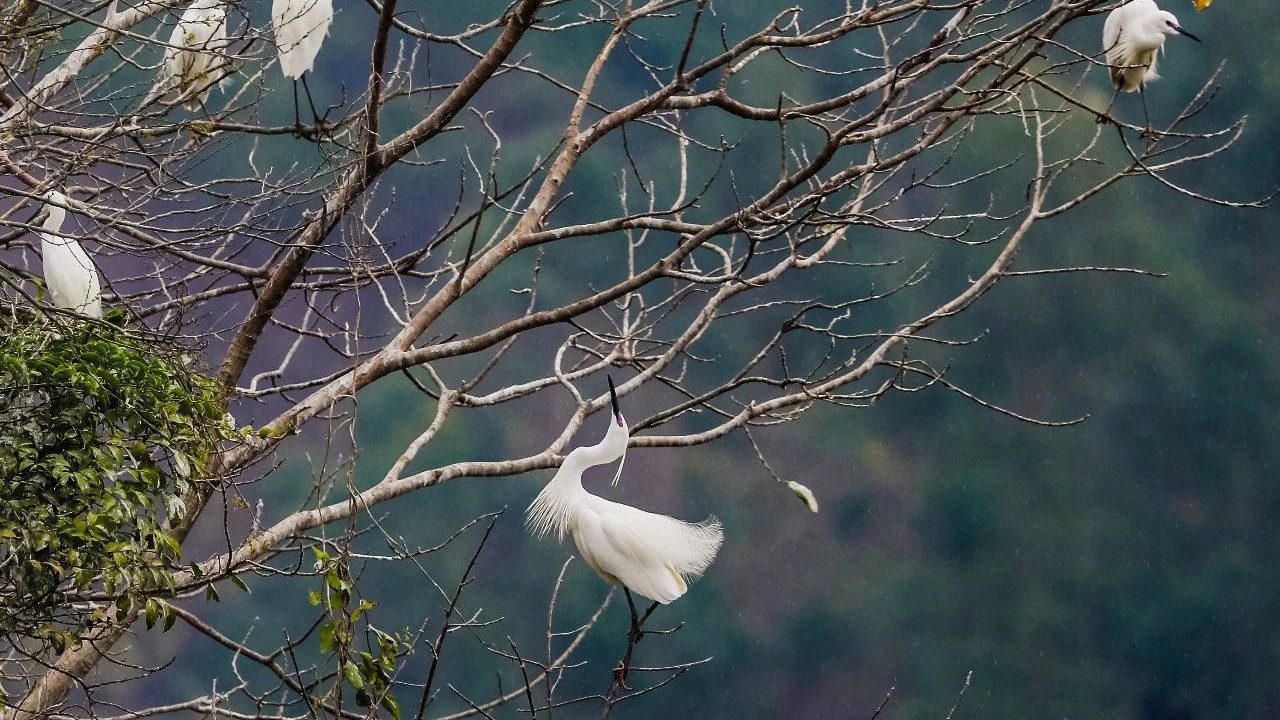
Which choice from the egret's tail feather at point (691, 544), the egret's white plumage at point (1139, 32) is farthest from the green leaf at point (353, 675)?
the egret's white plumage at point (1139, 32)

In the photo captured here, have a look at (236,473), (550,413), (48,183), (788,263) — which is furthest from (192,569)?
(550,413)

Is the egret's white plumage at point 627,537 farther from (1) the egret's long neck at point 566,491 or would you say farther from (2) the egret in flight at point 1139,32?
(2) the egret in flight at point 1139,32

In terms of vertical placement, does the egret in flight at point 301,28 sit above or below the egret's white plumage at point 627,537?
above

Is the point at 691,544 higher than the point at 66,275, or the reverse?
the point at 66,275

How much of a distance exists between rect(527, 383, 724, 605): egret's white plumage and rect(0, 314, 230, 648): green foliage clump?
109 centimetres

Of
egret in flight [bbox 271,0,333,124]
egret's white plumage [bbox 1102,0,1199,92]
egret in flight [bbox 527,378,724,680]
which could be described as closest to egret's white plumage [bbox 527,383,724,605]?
egret in flight [bbox 527,378,724,680]

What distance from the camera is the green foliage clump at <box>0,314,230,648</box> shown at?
7.52 feet

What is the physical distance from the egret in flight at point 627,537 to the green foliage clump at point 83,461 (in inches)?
42.8

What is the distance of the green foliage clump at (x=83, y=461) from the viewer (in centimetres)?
229

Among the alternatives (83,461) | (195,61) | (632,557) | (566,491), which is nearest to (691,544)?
(632,557)

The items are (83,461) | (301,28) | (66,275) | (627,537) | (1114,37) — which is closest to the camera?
(83,461)

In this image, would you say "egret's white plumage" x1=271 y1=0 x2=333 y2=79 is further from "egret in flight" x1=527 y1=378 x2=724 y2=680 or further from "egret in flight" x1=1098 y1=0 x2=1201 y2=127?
"egret in flight" x1=1098 y1=0 x2=1201 y2=127

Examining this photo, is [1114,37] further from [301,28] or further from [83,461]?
[83,461]

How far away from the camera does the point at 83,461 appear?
7.67 feet
